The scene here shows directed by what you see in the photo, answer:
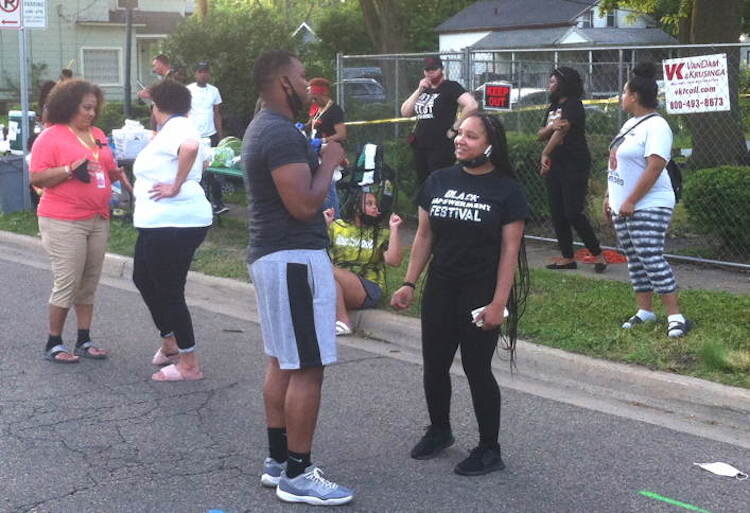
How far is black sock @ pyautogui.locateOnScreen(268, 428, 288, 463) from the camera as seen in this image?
4.93 m

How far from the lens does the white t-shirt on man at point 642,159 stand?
277 inches

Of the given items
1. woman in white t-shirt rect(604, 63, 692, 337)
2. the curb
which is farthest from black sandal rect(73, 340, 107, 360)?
woman in white t-shirt rect(604, 63, 692, 337)

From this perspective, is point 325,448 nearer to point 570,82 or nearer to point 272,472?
point 272,472

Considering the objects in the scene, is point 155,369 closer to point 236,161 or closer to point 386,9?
point 236,161

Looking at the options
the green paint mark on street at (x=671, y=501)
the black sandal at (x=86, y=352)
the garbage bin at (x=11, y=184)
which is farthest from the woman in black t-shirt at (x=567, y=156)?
the garbage bin at (x=11, y=184)

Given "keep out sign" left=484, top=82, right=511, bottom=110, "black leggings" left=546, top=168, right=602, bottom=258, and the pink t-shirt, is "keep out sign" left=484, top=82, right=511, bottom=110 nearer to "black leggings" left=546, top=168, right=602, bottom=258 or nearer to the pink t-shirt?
"black leggings" left=546, top=168, right=602, bottom=258

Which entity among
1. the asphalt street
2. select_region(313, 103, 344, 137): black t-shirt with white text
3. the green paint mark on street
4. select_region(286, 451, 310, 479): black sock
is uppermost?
select_region(313, 103, 344, 137): black t-shirt with white text

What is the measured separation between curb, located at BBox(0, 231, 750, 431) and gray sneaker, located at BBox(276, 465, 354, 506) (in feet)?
7.54

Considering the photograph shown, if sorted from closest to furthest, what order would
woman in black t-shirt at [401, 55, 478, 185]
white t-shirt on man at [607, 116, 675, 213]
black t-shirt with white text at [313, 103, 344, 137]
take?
white t-shirt on man at [607, 116, 675, 213] < woman in black t-shirt at [401, 55, 478, 185] < black t-shirt with white text at [313, 103, 344, 137]

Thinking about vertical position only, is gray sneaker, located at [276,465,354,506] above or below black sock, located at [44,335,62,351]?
below

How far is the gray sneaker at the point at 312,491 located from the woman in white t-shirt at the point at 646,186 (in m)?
3.14

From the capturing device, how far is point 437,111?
1017cm

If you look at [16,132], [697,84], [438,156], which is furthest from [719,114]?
[16,132]

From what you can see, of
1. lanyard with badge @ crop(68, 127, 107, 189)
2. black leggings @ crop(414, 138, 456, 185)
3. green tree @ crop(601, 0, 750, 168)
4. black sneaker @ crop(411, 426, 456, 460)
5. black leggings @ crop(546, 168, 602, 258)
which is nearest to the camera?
black sneaker @ crop(411, 426, 456, 460)
